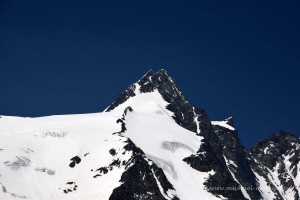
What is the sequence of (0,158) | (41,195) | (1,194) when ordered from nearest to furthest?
1. (1,194)
2. (41,195)
3. (0,158)

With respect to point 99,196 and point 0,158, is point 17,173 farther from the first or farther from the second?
point 99,196

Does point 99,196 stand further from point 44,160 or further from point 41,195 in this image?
point 44,160

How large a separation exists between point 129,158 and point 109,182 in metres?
15.4

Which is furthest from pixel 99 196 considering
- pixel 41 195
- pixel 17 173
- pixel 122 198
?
pixel 17 173

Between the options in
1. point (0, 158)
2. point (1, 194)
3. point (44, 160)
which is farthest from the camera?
point (44, 160)

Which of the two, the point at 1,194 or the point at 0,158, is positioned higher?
the point at 0,158

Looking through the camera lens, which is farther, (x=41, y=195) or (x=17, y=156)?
(x=17, y=156)

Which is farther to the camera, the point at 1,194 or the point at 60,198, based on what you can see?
the point at 60,198

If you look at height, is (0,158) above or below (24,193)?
above

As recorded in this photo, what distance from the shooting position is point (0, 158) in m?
186

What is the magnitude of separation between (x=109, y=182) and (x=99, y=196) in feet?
30.6


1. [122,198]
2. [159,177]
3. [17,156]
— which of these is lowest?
[122,198]

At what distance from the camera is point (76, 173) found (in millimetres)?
192375

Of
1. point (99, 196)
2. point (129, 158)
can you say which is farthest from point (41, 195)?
point (129, 158)
